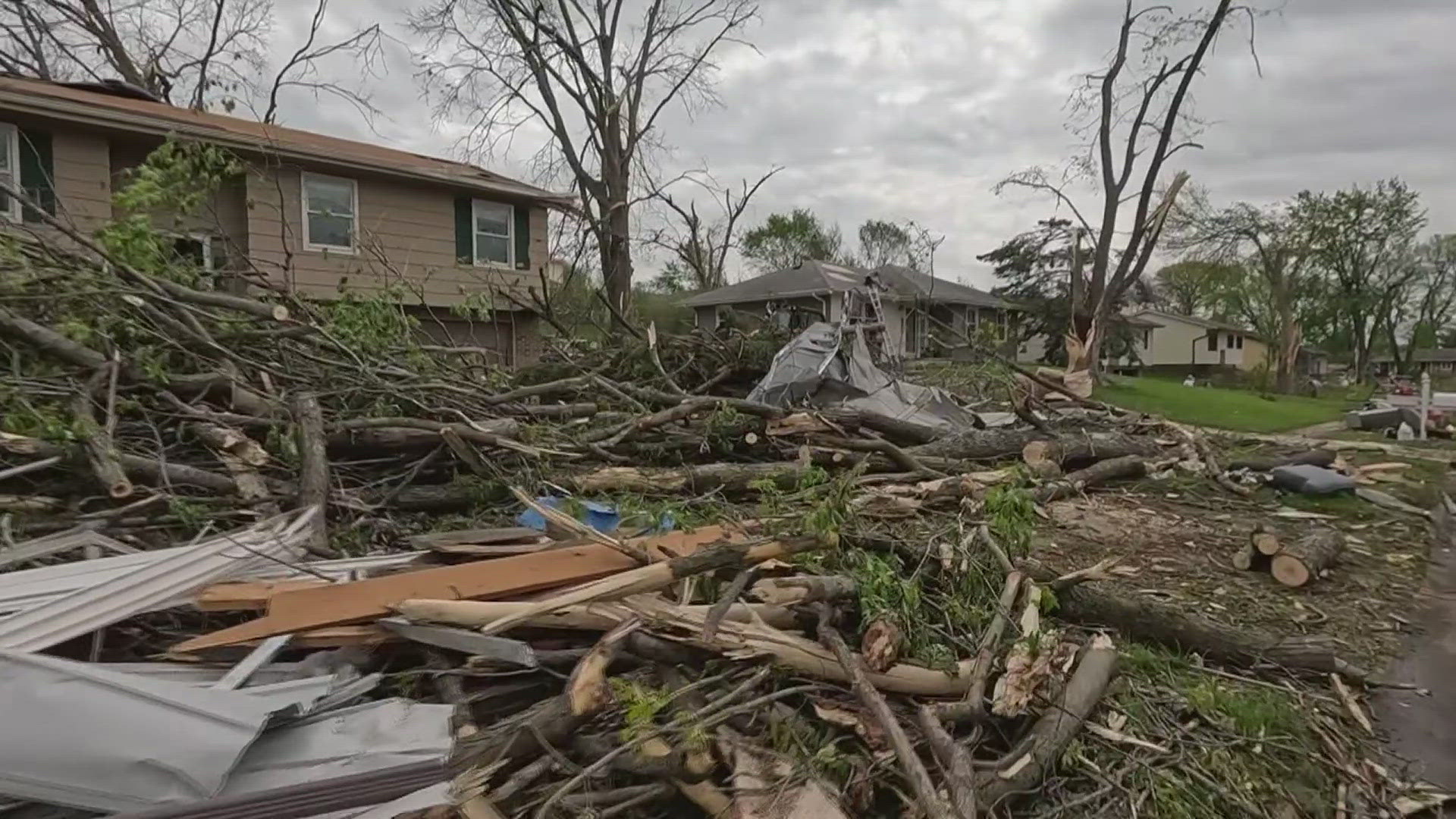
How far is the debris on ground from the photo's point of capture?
209 centimetres

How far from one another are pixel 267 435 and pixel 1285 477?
7.89m

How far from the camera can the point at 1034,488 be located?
6.16m

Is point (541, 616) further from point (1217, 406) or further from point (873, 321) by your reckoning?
point (1217, 406)

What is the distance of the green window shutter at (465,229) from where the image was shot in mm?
14008

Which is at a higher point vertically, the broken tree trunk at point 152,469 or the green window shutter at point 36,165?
the green window shutter at point 36,165

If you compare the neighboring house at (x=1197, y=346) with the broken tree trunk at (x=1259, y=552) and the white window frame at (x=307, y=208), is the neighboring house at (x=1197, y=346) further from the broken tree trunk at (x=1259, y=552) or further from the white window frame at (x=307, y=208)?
the broken tree trunk at (x=1259, y=552)

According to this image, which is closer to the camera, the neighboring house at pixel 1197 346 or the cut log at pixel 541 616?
the cut log at pixel 541 616

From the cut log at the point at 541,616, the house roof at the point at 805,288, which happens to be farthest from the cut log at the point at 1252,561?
the house roof at the point at 805,288

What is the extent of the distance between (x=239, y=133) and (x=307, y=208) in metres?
1.30

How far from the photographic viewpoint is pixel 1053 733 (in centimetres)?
250

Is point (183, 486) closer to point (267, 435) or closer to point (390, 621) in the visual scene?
point (267, 435)

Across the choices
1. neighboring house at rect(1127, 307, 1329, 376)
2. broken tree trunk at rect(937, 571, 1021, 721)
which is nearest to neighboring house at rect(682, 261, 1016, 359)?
broken tree trunk at rect(937, 571, 1021, 721)

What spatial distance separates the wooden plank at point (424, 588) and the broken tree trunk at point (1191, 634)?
1.83m

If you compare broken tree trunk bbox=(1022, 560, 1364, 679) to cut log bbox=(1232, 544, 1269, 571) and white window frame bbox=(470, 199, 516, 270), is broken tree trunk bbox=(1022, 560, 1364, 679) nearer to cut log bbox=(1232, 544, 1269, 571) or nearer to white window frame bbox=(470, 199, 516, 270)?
cut log bbox=(1232, 544, 1269, 571)
